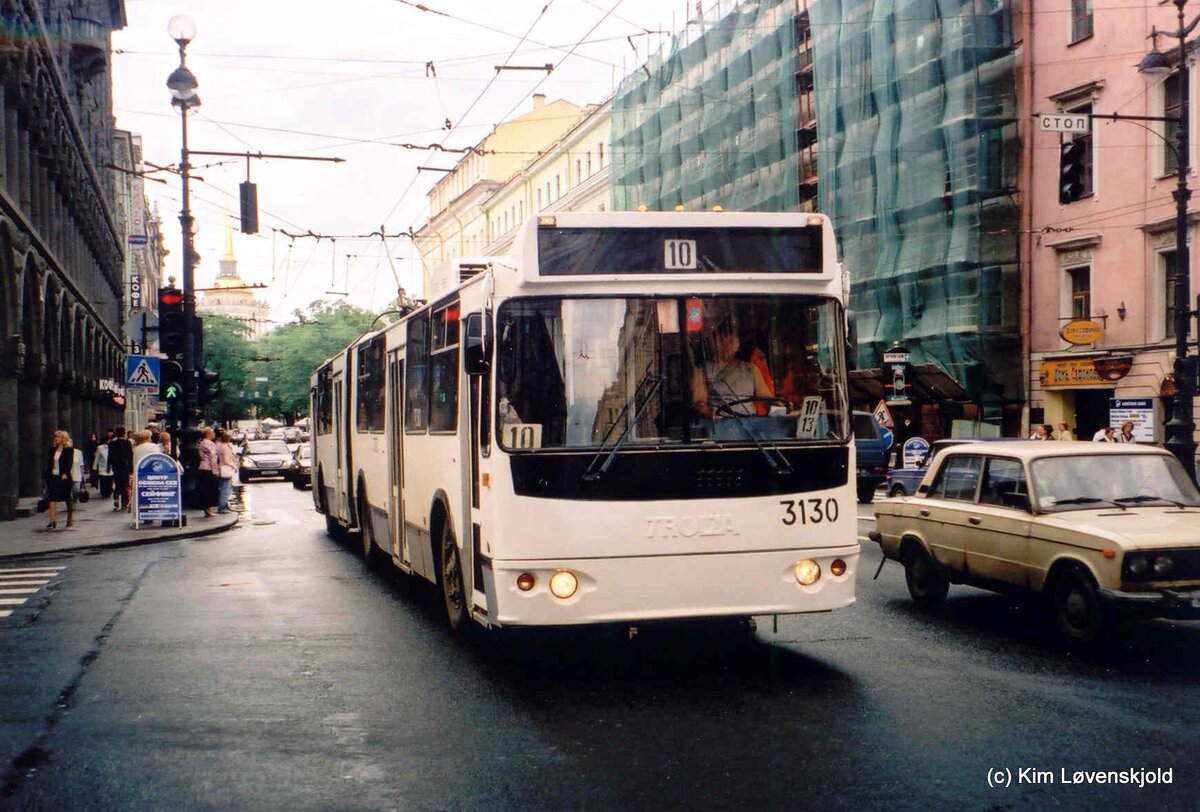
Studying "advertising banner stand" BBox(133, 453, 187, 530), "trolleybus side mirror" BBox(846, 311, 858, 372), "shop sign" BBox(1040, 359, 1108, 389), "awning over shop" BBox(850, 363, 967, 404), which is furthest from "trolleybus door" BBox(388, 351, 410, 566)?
"awning over shop" BBox(850, 363, 967, 404)

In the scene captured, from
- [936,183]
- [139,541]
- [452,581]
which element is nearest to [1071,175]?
[936,183]

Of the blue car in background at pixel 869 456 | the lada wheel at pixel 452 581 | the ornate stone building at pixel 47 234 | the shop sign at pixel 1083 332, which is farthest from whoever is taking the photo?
the shop sign at pixel 1083 332

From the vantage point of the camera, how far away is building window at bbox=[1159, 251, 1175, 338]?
30531mm

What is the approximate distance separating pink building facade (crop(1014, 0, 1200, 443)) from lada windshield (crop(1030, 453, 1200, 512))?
18231mm

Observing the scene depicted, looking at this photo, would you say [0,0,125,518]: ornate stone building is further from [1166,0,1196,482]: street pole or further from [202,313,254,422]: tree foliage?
[202,313,254,422]: tree foliage

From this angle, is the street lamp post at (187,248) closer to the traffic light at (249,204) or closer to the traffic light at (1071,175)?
the traffic light at (249,204)

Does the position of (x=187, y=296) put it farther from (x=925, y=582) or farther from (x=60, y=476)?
(x=925, y=582)

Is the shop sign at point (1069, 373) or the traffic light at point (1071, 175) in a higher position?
the traffic light at point (1071, 175)

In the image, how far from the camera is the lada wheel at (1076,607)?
8.99 meters

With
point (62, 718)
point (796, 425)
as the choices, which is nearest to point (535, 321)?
point (796, 425)

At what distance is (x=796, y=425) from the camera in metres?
8.30

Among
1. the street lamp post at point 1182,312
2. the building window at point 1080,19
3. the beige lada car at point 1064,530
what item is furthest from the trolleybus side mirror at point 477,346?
the building window at point 1080,19

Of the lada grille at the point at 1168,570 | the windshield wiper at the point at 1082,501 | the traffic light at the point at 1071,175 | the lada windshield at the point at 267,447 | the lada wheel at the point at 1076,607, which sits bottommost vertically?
the lada windshield at the point at 267,447

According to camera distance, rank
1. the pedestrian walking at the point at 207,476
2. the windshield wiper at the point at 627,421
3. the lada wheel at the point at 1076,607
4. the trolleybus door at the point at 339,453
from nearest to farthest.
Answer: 1. the windshield wiper at the point at 627,421
2. the lada wheel at the point at 1076,607
3. the trolleybus door at the point at 339,453
4. the pedestrian walking at the point at 207,476
